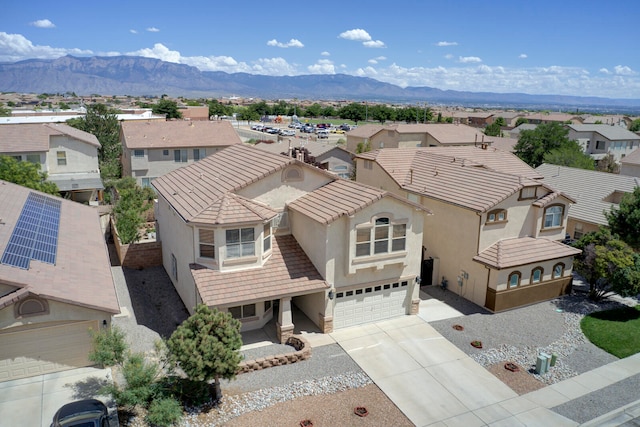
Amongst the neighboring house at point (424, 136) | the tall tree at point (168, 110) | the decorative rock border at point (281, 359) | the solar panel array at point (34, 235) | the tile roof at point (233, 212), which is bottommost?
the decorative rock border at point (281, 359)

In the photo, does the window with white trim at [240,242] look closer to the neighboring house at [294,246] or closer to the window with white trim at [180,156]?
the neighboring house at [294,246]

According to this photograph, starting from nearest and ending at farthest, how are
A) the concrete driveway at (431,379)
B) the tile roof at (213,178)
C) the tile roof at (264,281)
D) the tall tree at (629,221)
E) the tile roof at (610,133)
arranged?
the concrete driveway at (431,379) → the tile roof at (264,281) → the tile roof at (213,178) → the tall tree at (629,221) → the tile roof at (610,133)

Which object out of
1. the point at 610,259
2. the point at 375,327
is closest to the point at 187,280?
the point at 375,327

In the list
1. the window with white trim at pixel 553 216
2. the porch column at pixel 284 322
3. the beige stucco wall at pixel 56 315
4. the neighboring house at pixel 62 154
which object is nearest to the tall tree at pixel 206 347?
the beige stucco wall at pixel 56 315

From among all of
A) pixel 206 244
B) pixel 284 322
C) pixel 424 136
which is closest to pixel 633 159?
pixel 424 136

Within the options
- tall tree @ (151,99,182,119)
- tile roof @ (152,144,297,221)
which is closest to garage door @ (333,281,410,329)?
tile roof @ (152,144,297,221)

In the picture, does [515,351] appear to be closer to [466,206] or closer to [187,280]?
[466,206]

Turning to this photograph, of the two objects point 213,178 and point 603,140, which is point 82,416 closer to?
point 213,178
